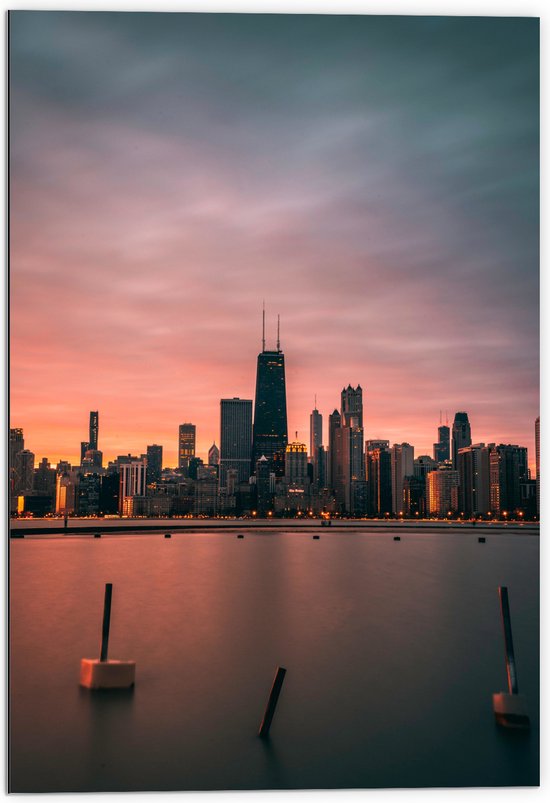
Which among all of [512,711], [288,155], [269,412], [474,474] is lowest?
[512,711]

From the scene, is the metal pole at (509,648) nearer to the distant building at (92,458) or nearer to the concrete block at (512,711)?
the concrete block at (512,711)

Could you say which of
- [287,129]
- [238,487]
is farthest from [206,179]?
[238,487]

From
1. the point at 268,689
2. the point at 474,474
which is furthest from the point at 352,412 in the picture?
the point at 268,689

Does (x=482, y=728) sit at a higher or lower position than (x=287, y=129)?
lower

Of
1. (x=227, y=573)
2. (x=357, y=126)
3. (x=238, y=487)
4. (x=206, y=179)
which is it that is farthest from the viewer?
(x=238, y=487)

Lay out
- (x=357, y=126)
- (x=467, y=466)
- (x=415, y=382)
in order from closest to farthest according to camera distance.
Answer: (x=357, y=126) → (x=415, y=382) → (x=467, y=466)

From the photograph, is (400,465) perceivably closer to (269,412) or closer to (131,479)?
(131,479)

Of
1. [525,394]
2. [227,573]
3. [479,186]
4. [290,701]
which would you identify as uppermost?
[479,186]

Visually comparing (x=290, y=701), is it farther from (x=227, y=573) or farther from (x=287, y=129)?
(x=227, y=573)
